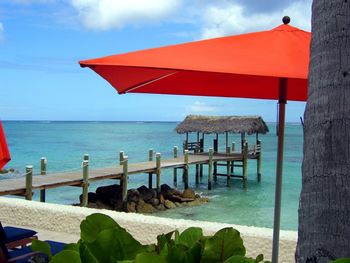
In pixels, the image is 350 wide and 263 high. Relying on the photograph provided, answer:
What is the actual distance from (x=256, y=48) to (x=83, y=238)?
223 centimetres

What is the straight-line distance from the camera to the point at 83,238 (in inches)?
50.8

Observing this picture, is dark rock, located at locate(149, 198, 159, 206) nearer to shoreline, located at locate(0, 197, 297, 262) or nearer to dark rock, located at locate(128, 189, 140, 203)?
dark rock, located at locate(128, 189, 140, 203)

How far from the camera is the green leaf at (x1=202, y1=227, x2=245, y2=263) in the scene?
125 centimetres

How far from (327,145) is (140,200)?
63.9ft

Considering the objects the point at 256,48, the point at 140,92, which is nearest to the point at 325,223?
the point at 256,48

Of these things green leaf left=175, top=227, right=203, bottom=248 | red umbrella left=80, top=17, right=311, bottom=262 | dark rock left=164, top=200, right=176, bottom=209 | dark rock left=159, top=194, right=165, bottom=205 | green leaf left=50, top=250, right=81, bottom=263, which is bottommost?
dark rock left=164, top=200, right=176, bottom=209

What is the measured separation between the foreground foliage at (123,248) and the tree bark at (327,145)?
0.61 feet

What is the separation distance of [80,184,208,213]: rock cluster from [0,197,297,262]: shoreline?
39.1 feet

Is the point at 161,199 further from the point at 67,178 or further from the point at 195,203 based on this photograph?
the point at 67,178

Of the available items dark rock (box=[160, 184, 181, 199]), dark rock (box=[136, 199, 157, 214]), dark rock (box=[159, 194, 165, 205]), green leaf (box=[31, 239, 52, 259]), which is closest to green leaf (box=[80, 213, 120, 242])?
green leaf (box=[31, 239, 52, 259])

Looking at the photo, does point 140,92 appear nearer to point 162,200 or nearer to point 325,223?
point 325,223

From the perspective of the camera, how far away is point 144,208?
65.7 ft

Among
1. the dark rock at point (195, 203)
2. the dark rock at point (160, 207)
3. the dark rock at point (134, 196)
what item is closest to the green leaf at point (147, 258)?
the dark rock at point (134, 196)

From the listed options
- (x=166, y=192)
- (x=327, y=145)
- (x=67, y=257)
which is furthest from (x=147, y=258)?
(x=166, y=192)
